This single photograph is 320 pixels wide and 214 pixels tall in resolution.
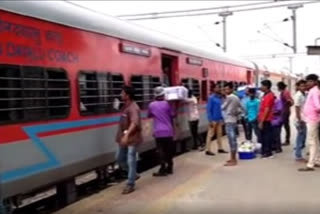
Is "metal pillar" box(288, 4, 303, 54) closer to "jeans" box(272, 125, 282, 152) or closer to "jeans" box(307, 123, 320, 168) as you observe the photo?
"jeans" box(272, 125, 282, 152)

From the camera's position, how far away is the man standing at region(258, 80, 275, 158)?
11969mm

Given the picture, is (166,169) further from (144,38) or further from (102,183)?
(144,38)

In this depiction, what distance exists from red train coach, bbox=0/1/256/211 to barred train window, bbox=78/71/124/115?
0.05ft

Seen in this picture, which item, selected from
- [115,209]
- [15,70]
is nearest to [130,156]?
[115,209]

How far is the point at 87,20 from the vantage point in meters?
8.73

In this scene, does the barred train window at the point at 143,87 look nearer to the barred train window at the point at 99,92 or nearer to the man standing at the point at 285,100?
the barred train window at the point at 99,92

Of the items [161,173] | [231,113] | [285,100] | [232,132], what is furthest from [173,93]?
[285,100]

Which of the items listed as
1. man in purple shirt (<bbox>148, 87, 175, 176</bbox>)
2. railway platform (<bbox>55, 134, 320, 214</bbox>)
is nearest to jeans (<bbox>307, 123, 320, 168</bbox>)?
railway platform (<bbox>55, 134, 320, 214</bbox>)

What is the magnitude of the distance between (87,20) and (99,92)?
3.64 feet

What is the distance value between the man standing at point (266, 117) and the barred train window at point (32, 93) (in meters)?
5.28

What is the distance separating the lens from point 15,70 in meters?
6.65

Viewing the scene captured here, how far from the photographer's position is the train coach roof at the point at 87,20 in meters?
7.02

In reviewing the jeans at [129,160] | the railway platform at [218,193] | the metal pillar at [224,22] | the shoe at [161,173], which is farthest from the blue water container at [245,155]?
the metal pillar at [224,22]

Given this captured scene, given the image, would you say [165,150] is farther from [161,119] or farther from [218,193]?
[218,193]
